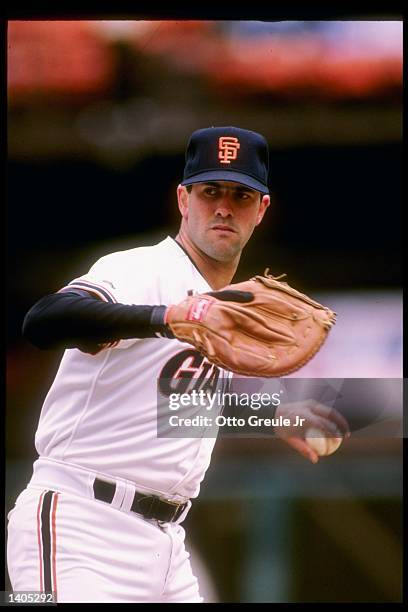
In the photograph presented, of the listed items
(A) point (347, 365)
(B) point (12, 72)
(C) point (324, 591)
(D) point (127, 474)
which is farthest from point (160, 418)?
(B) point (12, 72)

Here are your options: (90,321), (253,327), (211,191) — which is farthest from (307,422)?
(90,321)

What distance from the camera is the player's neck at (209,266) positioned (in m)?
3.36

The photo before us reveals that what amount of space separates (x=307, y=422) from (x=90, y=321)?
107 cm

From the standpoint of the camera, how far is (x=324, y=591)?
3.61m

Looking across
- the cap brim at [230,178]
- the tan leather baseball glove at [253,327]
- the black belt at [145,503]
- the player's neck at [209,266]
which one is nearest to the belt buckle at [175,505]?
the black belt at [145,503]

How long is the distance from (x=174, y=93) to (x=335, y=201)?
0.77m

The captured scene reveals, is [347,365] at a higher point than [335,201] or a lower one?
→ lower

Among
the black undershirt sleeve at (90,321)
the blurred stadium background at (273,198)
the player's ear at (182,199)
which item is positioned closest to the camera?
the black undershirt sleeve at (90,321)

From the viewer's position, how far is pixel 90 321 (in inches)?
114

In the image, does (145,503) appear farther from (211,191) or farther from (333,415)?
(211,191)

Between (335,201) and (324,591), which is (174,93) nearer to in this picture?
(335,201)

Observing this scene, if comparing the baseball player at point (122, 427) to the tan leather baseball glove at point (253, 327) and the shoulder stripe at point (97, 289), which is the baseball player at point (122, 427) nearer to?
the shoulder stripe at point (97, 289)

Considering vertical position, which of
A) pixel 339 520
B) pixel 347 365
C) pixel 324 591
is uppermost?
pixel 347 365

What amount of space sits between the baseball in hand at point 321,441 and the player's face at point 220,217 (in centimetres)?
75
